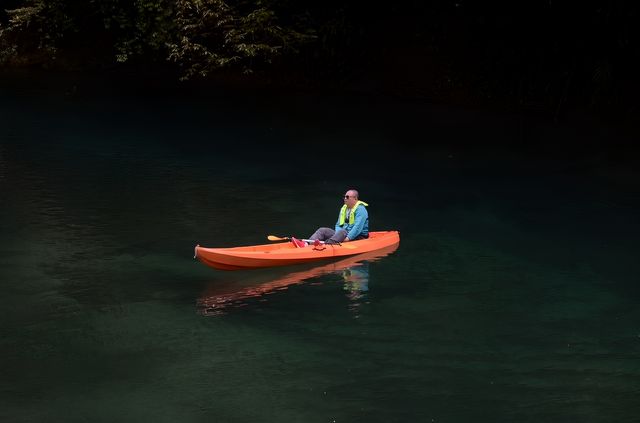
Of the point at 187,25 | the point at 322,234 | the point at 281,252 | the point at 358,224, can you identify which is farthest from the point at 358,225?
the point at 187,25

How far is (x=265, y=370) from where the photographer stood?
10.8m

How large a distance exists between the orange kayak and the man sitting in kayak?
14 centimetres

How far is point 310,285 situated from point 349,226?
2.14m

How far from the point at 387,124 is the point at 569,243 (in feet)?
38.2

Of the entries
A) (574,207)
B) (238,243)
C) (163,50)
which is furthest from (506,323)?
(163,50)

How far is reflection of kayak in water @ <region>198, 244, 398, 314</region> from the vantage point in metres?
13.1

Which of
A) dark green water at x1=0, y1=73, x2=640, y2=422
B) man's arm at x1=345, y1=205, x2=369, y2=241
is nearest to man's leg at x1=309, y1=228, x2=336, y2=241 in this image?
man's arm at x1=345, y1=205, x2=369, y2=241

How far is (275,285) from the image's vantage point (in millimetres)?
14055

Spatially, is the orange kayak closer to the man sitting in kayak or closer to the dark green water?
the man sitting in kayak

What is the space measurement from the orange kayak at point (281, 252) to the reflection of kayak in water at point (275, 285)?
0.46 ft

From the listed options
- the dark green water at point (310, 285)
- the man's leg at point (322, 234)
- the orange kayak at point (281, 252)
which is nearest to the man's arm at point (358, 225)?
the orange kayak at point (281, 252)

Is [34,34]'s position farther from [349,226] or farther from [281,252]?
[281,252]

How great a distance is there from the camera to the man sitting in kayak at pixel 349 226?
15562mm

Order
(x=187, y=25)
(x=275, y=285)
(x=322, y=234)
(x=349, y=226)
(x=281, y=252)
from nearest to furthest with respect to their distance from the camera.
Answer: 1. (x=275, y=285)
2. (x=281, y=252)
3. (x=322, y=234)
4. (x=349, y=226)
5. (x=187, y=25)
